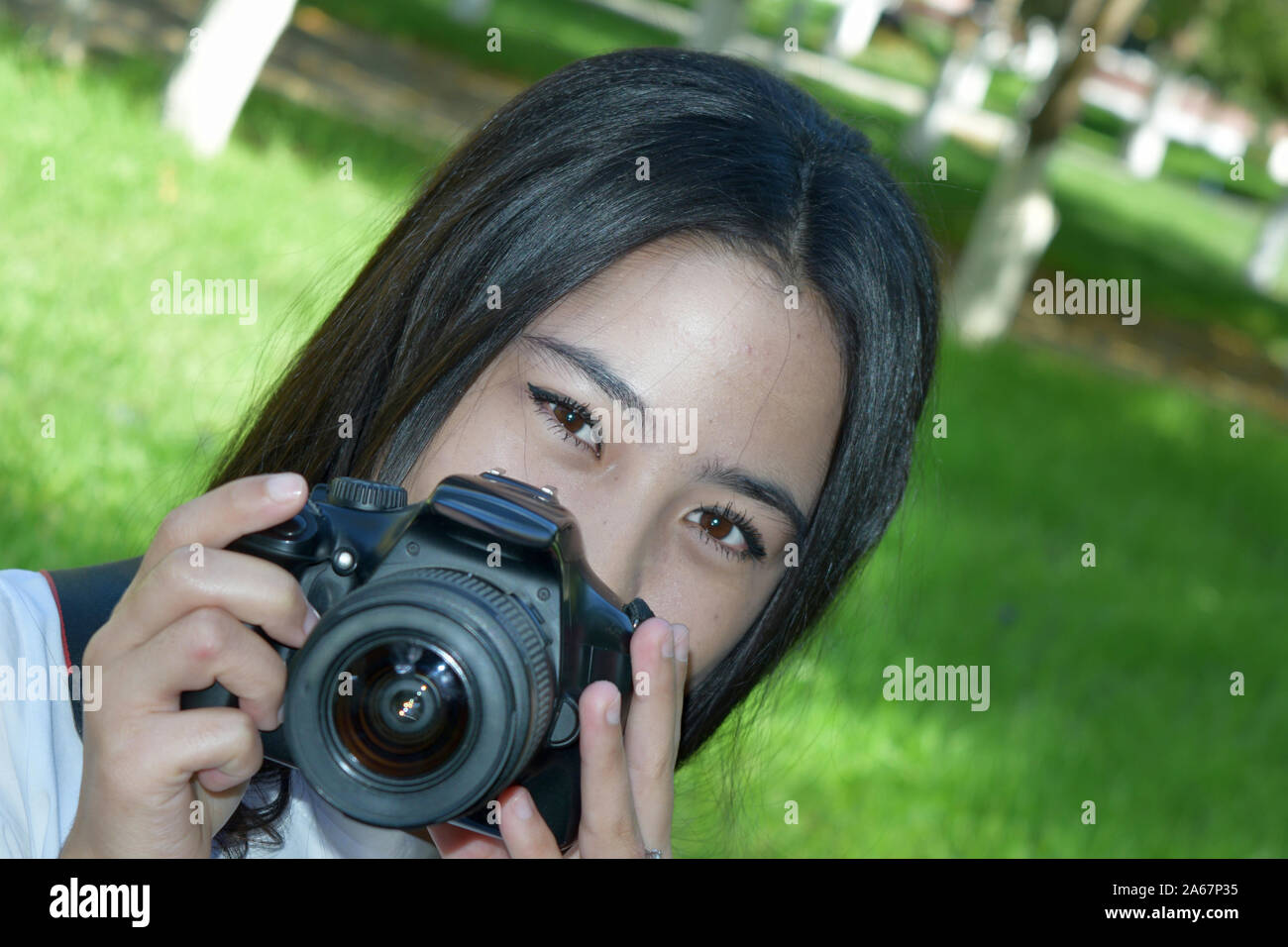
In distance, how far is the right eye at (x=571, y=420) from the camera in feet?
5.62

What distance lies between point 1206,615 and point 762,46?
1378 cm

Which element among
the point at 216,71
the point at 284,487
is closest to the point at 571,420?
the point at 284,487

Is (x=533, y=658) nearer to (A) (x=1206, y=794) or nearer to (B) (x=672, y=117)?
(B) (x=672, y=117)

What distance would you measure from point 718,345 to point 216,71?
229 inches

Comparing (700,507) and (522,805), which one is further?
(700,507)

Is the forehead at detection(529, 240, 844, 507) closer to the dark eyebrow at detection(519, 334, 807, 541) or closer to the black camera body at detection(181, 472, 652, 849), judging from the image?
the dark eyebrow at detection(519, 334, 807, 541)

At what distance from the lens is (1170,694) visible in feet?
16.8

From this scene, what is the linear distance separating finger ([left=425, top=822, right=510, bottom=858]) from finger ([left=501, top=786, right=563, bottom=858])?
0.30ft

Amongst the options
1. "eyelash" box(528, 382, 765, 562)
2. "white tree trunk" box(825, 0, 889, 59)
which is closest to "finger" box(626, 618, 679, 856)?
"eyelash" box(528, 382, 765, 562)

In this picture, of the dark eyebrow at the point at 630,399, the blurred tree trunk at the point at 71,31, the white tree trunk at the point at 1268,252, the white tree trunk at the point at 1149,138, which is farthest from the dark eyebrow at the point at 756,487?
the white tree trunk at the point at 1149,138

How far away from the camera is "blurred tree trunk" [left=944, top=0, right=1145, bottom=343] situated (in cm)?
935

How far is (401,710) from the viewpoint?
4.40ft

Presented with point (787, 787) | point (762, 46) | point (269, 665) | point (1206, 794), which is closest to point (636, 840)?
point (269, 665)

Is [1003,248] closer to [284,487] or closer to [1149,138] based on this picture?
[284,487]
